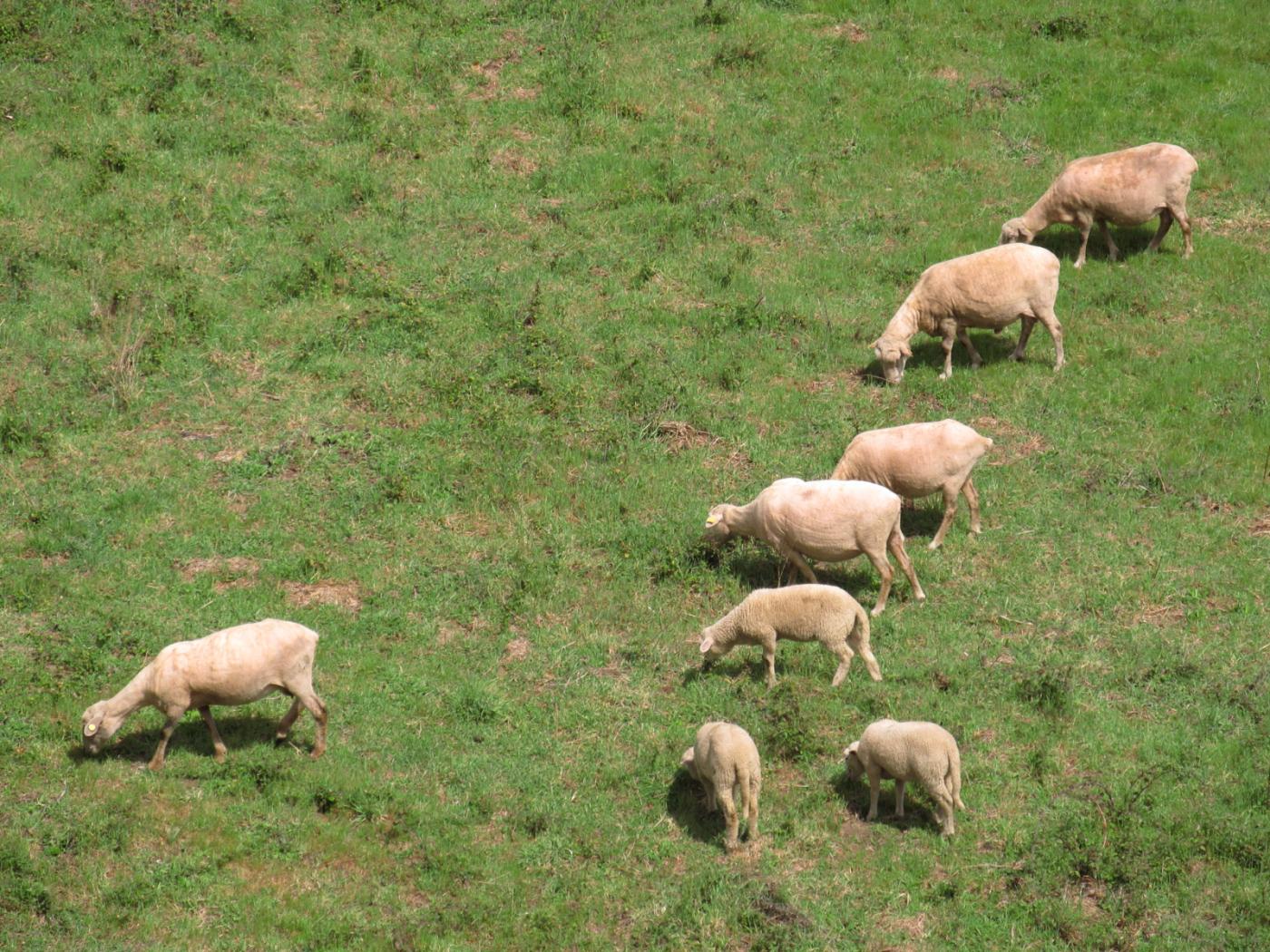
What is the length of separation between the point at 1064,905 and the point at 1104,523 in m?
5.72

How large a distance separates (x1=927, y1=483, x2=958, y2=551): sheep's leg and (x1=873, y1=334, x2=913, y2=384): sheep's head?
2.99 m

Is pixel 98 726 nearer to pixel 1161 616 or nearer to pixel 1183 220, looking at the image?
pixel 1161 616

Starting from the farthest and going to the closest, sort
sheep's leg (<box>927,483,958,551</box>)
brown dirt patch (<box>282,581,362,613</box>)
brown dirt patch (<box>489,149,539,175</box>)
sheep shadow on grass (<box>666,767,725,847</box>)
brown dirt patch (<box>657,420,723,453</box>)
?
brown dirt patch (<box>489,149,539,175</box>)
brown dirt patch (<box>657,420,723,453</box>)
sheep's leg (<box>927,483,958,551</box>)
brown dirt patch (<box>282,581,362,613</box>)
sheep shadow on grass (<box>666,767,725,847</box>)

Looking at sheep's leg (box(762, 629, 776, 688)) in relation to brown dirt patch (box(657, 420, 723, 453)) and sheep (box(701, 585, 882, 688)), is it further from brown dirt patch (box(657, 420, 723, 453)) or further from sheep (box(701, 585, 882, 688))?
brown dirt patch (box(657, 420, 723, 453))

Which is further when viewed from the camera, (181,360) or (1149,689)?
(181,360)

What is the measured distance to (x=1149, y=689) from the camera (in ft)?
44.4

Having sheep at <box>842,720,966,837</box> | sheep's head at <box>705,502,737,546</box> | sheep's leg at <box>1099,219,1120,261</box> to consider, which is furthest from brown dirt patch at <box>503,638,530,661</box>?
sheep's leg at <box>1099,219,1120,261</box>

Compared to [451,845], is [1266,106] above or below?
above

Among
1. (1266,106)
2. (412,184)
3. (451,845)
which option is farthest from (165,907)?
(1266,106)

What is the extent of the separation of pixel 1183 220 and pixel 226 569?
1368 centimetres

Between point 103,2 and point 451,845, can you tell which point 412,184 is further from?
point 451,845

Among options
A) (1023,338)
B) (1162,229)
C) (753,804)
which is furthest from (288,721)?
(1162,229)

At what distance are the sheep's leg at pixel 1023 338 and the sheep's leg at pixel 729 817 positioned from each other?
9072mm

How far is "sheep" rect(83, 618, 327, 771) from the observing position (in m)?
12.7
